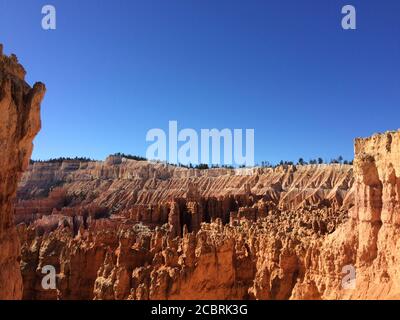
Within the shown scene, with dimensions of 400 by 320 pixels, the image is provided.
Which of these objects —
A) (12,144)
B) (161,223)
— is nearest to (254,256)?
(12,144)

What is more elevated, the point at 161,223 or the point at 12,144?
the point at 12,144

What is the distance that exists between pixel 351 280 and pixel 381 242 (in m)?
2.21

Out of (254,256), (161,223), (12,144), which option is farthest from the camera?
(161,223)

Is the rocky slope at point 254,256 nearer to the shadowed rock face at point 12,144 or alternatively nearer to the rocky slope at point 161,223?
the rocky slope at point 161,223

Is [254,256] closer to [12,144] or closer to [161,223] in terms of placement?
[12,144]

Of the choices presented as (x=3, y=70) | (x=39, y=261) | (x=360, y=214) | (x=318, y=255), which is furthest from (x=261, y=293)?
(x=3, y=70)

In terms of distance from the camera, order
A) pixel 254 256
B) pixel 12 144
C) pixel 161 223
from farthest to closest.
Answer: pixel 161 223, pixel 254 256, pixel 12 144

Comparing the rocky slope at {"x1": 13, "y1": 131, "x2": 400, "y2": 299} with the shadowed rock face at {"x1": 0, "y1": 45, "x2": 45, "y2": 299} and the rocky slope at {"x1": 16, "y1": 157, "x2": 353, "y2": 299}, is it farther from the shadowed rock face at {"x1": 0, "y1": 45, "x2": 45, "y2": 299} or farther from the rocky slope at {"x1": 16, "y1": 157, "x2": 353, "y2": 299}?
the shadowed rock face at {"x1": 0, "y1": 45, "x2": 45, "y2": 299}

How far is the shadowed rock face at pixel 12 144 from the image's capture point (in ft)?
22.6

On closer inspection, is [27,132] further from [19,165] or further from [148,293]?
[148,293]

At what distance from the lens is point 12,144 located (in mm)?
7176

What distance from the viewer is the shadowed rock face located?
6895mm

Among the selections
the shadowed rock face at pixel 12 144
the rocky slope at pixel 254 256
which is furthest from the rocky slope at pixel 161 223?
the shadowed rock face at pixel 12 144

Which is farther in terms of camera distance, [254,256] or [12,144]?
[254,256]
